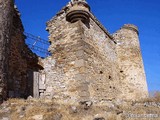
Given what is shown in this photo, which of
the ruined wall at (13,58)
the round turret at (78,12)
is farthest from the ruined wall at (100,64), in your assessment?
the ruined wall at (13,58)

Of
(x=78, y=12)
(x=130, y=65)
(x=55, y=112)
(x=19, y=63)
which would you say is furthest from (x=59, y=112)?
(x=130, y=65)

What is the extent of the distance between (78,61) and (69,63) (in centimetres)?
58

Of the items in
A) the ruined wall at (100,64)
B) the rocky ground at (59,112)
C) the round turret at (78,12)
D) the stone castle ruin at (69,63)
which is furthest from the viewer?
the round turret at (78,12)

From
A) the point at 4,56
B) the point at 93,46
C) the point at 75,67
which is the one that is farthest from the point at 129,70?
the point at 4,56

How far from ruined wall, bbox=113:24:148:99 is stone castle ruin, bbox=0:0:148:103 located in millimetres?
1115

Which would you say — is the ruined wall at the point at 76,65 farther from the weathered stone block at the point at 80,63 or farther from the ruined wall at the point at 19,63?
the ruined wall at the point at 19,63

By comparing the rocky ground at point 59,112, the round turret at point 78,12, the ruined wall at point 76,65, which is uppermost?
the round turret at point 78,12

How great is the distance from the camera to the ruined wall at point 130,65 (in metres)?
14.5

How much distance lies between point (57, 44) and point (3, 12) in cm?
410

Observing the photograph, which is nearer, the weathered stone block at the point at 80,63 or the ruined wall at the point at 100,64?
the weathered stone block at the point at 80,63

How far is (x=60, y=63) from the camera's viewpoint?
36.2 ft

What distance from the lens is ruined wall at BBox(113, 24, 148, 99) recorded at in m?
14.5

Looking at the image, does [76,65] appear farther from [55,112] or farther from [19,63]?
[55,112]

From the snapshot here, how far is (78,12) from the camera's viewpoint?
428 inches
